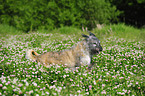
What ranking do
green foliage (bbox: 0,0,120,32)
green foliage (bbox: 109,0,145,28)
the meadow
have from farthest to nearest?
green foliage (bbox: 109,0,145,28) < green foliage (bbox: 0,0,120,32) < the meadow

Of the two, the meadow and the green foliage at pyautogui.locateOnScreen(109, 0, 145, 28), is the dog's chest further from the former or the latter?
the green foliage at pyautogui.locateOnScreen(109, 0, 145, 28)

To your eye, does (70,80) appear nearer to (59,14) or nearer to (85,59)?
(85,59)

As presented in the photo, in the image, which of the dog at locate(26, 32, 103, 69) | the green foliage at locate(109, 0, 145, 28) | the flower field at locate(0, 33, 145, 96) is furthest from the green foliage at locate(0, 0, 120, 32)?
the flower field at locate(0, 33, 145, 96)

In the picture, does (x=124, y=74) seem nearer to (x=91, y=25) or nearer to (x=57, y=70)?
(x=57, y=70)

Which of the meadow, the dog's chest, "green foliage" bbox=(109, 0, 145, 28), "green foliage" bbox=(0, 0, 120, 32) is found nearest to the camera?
the meadow

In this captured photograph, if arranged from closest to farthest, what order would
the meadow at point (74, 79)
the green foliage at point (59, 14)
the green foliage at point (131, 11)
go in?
the meadow at point (74, 79), the green foliage at point (59, 14), the green foliage at point (131, 11)

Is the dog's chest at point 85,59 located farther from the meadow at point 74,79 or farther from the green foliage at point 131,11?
the green foliage at point 131,11

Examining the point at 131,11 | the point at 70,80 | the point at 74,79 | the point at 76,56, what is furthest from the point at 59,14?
the point at 70,80

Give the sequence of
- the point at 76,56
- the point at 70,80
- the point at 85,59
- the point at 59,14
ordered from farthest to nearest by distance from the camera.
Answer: the point at 59,14 → the point at 76,56 → the point at 85,59 → the point at 70,80

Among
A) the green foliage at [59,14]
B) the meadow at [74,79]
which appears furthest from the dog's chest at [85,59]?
the green foliage at [59,14]

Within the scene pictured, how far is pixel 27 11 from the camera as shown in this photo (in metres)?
16.5

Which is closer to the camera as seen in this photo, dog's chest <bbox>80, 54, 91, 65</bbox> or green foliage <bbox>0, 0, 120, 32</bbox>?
dog's chest <bbox>80, 54, 91, 65</bbox>

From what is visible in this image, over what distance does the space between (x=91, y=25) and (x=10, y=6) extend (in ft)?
32.0

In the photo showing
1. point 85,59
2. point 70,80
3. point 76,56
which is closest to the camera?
point 70,80
